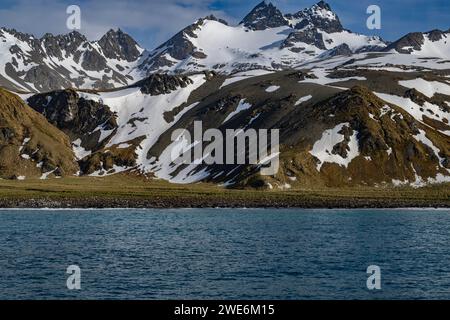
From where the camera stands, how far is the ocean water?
4794 cm

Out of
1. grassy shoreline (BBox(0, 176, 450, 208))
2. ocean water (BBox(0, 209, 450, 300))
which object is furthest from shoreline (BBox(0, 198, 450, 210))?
ocean water (BBox(0, 209, 450, 300))

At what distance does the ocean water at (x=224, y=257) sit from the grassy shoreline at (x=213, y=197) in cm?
3316

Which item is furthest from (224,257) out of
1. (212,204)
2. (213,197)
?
(213,197)

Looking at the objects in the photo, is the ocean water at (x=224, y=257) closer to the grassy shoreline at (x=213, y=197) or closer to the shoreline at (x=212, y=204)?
the shoreline at (x=212, y=204)

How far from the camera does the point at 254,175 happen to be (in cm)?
19500

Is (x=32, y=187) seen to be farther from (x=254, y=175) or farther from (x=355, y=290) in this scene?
(x=355, y=290)

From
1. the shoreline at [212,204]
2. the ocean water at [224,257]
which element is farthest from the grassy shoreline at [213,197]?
the ocean water at [224,257]

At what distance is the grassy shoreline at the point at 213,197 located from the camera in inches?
5920

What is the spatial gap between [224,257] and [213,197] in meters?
97.4

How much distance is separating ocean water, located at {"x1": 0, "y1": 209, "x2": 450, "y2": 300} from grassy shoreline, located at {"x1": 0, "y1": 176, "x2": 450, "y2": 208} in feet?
109

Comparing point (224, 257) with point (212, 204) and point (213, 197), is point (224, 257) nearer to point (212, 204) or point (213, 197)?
point (212, 204)

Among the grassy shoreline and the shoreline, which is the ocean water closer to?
the shoreline
